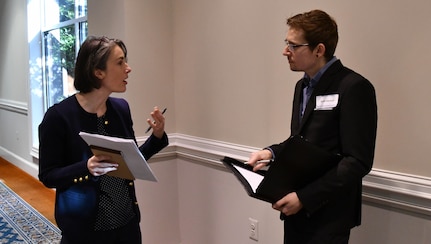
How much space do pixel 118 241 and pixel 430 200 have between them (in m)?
1.21

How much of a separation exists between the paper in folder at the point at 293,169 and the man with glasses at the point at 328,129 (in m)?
0.02

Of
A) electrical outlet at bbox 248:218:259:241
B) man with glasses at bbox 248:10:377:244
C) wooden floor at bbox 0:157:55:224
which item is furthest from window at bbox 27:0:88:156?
man with glasses at bbox 248:10:377:244

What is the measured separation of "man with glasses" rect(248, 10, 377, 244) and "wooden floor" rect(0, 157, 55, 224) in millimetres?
3017

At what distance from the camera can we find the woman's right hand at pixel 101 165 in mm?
1326

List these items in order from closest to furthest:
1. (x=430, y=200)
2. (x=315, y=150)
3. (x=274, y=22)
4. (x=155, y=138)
A: (x=315, y=150) → (x=430, y=200) → (x=155, y=138) → (x=274, y=22)

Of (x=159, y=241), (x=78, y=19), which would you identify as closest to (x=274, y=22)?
(x=159, y=241)

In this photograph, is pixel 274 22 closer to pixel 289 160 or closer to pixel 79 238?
pixel 289 160

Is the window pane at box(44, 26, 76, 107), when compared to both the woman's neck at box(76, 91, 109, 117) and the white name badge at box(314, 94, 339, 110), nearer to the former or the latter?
the woman's neck at box(76, 91, 109, 117)

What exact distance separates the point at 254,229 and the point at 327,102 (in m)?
1.20

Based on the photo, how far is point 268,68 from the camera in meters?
2.05

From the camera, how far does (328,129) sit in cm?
128

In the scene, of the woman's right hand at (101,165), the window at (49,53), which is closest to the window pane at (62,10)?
the window at (49,53)

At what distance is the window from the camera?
4562mm

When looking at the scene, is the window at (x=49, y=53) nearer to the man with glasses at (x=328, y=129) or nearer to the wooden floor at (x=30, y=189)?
the wooden floor at (x=30, y=189)
